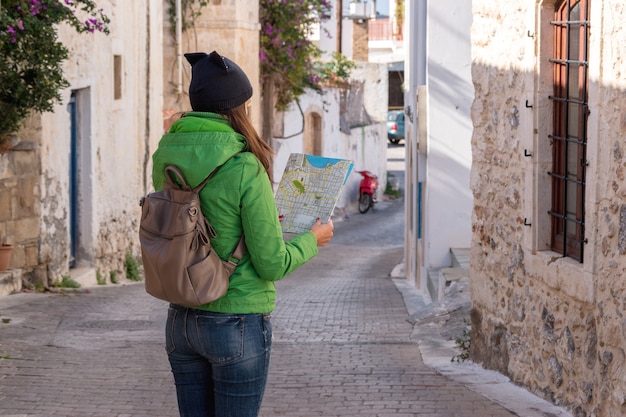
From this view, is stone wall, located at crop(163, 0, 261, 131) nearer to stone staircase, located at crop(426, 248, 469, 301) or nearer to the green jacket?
stone staircase, located at crop(426, 248, 469, 301)

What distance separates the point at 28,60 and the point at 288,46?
1438 cm

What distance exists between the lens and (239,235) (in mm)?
3426

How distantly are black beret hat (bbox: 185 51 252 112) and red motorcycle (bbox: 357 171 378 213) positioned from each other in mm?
25666

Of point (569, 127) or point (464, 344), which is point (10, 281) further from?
point (569, 127)

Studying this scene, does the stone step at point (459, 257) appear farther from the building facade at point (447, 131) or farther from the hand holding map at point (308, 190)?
the hand holding map at point (308, 190)

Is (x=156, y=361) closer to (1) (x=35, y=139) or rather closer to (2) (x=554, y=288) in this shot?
(2) (x=554, y=288)

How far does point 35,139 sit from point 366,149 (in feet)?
71.9

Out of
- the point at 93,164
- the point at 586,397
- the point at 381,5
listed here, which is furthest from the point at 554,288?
the point at 381,5

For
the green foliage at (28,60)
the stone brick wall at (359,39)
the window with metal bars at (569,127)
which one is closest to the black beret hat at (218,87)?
the window with metal bars at (569,127)

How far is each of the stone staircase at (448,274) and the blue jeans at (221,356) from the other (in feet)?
23.5

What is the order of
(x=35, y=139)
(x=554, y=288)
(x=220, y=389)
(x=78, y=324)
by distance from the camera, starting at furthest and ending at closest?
(x=35, y=139) < (x=78, y=324) < (x=554, y=288) < (x=220, y=389)

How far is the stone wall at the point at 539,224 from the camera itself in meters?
4.94

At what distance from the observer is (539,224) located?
617 centimetres

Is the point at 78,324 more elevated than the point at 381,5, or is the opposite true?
the point at 381,5
